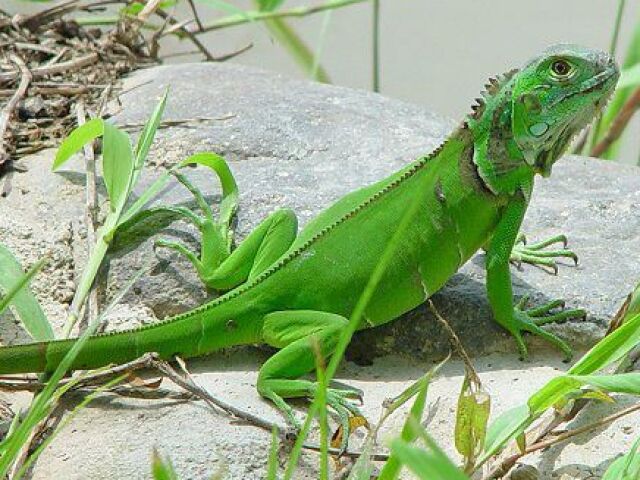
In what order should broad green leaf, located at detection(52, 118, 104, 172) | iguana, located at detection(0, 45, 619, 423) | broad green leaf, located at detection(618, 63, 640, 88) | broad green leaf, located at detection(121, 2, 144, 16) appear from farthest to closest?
1. broad green leaf, located at detection(121, 2, 144, 16)
2. broad green leaf, located at detection(618, 63, 640, 88)
3. broad green leaf, located at detection(52, 118, 104, 172)
4. iguana, located at detection(0, 45, 619, 423)

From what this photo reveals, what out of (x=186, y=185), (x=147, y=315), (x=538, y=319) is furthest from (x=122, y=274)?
(x=538, y=319)

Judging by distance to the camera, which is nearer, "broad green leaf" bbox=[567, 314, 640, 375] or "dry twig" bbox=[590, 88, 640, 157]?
"broad green leaf" bbox=[567, 314, 640, 375]

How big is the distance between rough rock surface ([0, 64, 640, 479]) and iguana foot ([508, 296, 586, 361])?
0.04 metres

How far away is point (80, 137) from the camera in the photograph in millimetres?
3676

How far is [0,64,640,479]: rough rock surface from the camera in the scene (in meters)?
2.78

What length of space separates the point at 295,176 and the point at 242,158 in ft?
0.87

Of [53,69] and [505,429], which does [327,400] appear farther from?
[53,69]

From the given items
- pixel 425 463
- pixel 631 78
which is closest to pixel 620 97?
pixel 631 78

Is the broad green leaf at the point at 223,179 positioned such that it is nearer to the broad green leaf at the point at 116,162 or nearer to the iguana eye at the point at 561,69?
the broad green leaf at the point at 116,162

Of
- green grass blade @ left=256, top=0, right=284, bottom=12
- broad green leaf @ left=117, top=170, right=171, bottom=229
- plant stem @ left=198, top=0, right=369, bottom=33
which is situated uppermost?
green grass blade @ left=256, top=0, right=284, bottom=12

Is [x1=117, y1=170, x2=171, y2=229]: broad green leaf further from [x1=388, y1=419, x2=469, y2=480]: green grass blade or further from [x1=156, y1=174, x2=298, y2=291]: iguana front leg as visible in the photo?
[x1=388, y1=419, x2=469, y2=480]: green grass blade

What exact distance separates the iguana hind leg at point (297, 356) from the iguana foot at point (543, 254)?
759mm

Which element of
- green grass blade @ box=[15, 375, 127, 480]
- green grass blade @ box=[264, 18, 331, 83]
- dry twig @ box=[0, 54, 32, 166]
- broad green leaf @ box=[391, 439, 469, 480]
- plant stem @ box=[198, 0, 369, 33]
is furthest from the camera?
green grass blade @ box=[264, 18, 331, 83]

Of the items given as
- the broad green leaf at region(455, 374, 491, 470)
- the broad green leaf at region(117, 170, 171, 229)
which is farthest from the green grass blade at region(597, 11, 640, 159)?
the broad green leaf at region(455, 374, 491, 470)
